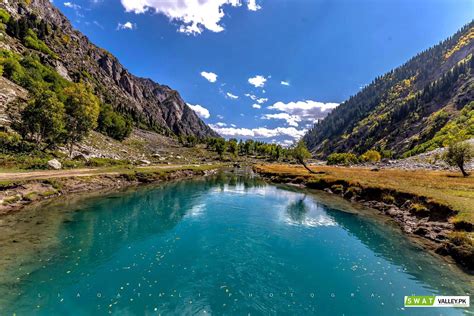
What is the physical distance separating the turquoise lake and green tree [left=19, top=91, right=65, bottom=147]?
35620mm

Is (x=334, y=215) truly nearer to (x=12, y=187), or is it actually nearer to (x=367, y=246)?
(x=367, y=246)

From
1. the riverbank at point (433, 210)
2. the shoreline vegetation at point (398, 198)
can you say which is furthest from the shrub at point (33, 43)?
the riverbank at point (433, 210)

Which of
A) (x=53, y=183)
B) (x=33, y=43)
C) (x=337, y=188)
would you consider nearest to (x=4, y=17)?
(x=33, y=43)

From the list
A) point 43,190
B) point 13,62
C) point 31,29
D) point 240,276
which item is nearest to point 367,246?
point 240,276

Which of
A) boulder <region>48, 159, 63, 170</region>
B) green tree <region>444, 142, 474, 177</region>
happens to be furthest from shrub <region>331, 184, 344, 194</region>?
boulder <region>48, 159, 63, 170</region>

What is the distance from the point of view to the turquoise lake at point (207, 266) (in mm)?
15500

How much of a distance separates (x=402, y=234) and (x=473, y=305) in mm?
15702

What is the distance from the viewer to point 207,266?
20.8 meters

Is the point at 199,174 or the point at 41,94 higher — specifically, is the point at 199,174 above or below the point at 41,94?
below

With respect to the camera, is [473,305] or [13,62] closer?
[473,305]

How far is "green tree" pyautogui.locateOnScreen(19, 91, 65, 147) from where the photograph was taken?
59.7m

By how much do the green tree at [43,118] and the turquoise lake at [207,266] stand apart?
35620 mm

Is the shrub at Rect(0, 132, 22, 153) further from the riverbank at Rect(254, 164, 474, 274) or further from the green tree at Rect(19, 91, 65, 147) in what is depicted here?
the riverbank at Rect(254, 164, 474, 274)

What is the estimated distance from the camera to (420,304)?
1655 centimetres
